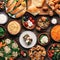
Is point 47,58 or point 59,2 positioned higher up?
point 59,2

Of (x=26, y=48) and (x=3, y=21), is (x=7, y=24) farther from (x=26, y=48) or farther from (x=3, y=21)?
(x=26, y=48)

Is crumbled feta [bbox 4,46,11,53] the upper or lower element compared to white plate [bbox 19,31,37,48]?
lower

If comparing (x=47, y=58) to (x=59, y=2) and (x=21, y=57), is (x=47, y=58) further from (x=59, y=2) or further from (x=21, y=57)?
(x=59, y=2)

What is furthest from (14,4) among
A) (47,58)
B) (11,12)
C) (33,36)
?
(47,58)

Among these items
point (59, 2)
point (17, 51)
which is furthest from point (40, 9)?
point (17, 51)

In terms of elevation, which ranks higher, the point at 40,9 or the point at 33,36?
the point at 40,9

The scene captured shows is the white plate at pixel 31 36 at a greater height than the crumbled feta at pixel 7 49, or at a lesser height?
greater

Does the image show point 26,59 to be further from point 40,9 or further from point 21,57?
point 40,9

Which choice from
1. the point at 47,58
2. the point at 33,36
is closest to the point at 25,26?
the point at 33,36
